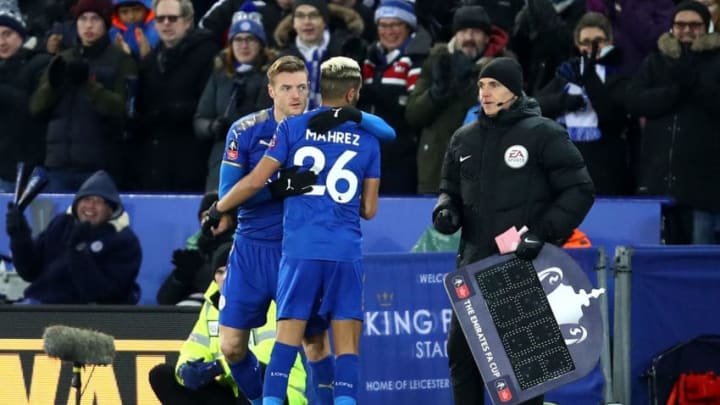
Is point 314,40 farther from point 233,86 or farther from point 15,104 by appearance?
point 15,104

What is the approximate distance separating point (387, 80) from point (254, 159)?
411cm

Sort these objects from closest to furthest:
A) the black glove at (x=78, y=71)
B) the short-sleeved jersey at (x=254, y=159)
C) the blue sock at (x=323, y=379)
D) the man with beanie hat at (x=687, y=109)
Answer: the blue sock at (x=323, y=379) < the short-sleeved jersey at (x=254, y=159) < the man with beanie hat at (x=687, y=109) < the black glove at (x=78, y=71)

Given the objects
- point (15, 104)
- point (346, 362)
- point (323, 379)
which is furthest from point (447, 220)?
point (15, 104)

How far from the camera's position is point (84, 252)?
12734mm

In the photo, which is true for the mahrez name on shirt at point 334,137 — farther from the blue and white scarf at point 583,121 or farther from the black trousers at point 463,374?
the blue and white scarf at point 583,121

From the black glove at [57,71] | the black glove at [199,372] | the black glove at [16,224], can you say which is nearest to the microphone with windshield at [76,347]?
the black glove at [199,372]

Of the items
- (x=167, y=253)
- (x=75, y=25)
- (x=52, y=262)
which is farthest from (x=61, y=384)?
(x=75, y=25)

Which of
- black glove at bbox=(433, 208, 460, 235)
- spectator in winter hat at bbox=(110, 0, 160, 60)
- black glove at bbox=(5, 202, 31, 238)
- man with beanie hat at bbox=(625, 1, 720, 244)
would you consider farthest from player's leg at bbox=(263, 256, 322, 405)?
spectator in winter hat at bbox=(110, 0, 160, 60)

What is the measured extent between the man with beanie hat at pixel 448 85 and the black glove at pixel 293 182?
400cm

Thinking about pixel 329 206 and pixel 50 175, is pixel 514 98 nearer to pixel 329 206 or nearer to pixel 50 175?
pixel 329 206

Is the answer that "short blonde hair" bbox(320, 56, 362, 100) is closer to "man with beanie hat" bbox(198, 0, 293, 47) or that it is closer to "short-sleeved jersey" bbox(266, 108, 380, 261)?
"short-sleeved jersey" bbox(266, 108, 380, 261)

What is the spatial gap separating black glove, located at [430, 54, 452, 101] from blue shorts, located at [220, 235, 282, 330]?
3.81 m

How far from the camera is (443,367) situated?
11.5 m

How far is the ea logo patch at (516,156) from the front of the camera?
31.9ft
